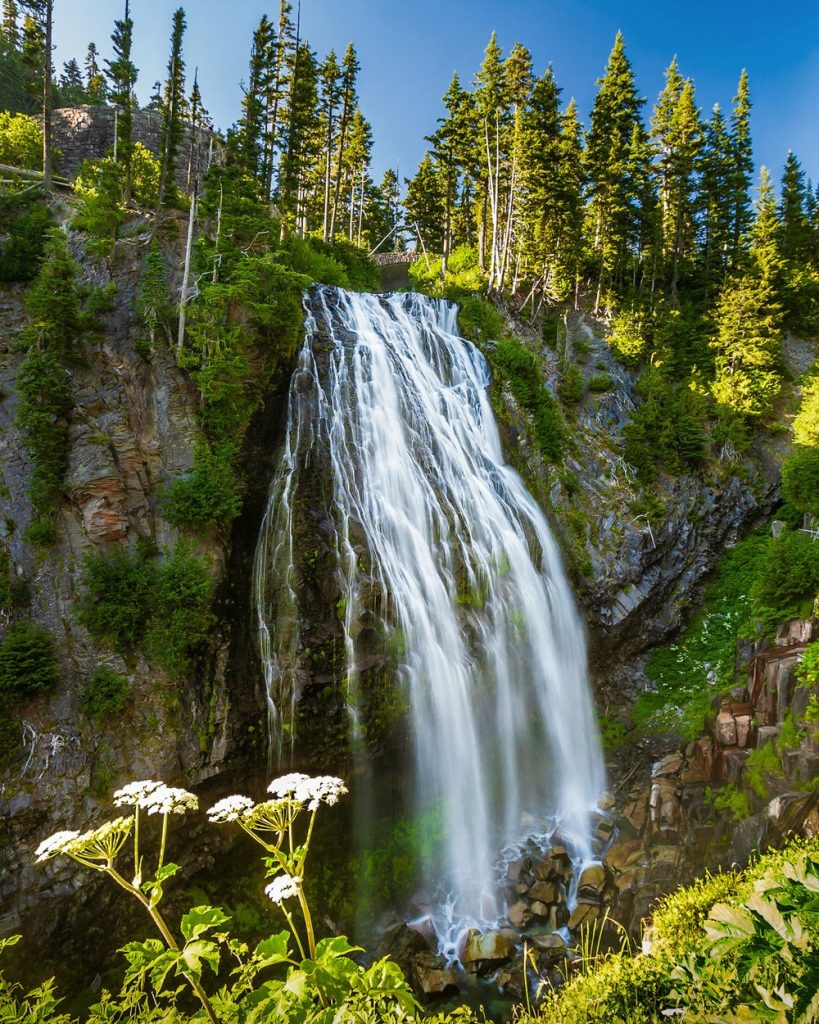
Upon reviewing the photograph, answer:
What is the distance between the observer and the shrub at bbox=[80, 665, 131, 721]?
8625mm

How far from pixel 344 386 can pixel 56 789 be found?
35.2 feet

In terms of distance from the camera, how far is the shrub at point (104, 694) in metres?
8.62

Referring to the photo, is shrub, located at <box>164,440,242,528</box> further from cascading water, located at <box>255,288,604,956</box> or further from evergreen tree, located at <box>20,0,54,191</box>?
evergreen tree, located at <box>20,0,54,191</box>

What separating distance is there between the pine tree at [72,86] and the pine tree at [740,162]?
45.6m

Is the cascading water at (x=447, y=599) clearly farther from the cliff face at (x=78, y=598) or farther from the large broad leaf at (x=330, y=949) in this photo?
the large broad leaf at (x=330, y=949)

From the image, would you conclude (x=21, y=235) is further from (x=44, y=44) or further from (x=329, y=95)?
(x=329, y=95)

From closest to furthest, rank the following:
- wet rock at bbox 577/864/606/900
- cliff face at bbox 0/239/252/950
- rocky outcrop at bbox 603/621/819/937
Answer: cliff face at bbox 0/239/252/950
rocky outcrop at bbox 603/621/819/937
wet rock at bbox 577/864/606/900

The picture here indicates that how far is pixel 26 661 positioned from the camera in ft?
27.6

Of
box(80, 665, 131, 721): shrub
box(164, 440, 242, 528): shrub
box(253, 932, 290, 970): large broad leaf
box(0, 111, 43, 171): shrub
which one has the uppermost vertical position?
box(0, 111, 43, 171): shrub

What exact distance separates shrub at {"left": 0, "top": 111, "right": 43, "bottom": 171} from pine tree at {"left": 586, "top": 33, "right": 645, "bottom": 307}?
26.5m

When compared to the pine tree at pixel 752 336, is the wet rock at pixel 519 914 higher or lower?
lower

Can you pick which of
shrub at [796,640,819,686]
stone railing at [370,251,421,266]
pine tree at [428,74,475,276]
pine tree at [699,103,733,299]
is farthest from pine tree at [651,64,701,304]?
shrub at [796,640,819,686]

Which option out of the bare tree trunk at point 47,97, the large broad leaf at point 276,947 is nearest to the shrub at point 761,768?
the large broad leaf at point 276,947

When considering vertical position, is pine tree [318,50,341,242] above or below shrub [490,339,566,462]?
above
